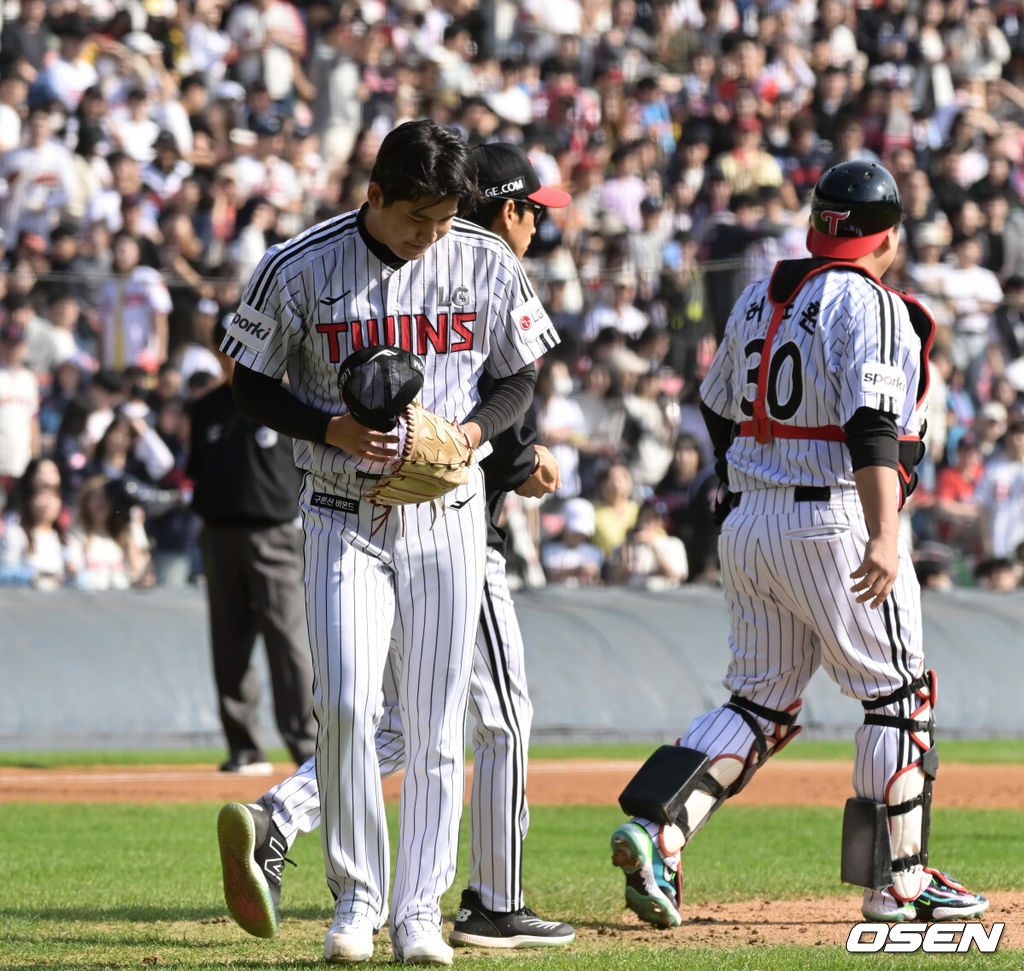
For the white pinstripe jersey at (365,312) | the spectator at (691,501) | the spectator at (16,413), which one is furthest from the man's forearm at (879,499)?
the spectator at (691,501)

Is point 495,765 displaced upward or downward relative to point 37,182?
downward

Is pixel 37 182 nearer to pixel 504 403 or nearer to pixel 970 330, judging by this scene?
Answer: pixel 970 330

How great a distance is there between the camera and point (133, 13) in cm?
1834

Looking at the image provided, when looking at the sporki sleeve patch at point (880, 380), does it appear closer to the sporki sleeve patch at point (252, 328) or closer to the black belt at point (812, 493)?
the black belt at point (812, 493)

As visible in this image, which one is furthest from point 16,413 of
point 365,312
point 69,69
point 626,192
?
point 365,312

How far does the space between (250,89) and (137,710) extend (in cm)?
875

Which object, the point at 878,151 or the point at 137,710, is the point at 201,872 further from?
the point at 878,151

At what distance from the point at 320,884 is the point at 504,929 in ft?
5.36

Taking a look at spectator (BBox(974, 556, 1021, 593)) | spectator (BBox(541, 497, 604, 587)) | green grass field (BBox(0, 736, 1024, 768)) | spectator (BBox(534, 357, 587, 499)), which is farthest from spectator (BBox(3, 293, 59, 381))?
spectator (BBox(974, 556, 1021, 593))

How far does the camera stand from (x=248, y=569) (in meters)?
10.2

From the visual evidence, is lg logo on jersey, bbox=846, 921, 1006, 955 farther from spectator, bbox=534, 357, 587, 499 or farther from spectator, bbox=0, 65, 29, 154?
spectator, bbox=0, 65, 29, 154

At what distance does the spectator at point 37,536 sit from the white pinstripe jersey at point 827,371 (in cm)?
767

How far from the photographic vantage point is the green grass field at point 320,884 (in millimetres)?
4719

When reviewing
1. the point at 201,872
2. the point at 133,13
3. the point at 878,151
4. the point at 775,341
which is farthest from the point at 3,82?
the point at 775,341
